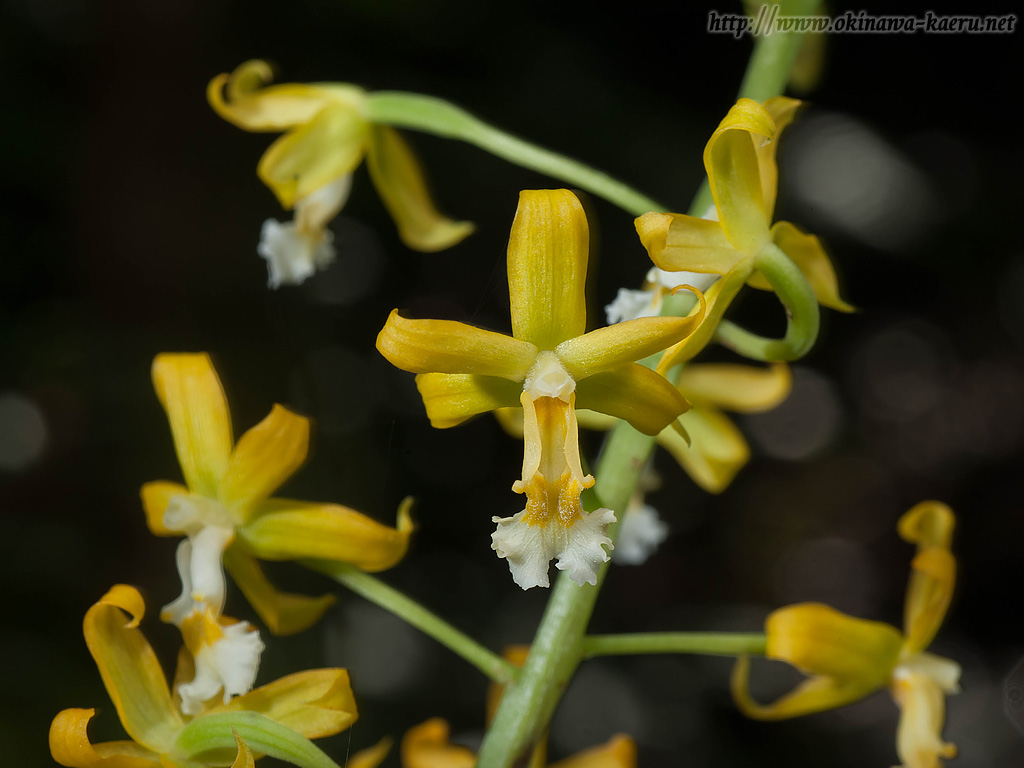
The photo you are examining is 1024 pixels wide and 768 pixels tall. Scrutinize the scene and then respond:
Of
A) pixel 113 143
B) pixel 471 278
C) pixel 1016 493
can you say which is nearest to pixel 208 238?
pixel 113 143

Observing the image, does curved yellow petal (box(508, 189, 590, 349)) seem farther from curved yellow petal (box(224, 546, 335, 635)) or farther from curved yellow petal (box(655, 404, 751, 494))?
curved yellow petal (box(655, 404, 751, 494))

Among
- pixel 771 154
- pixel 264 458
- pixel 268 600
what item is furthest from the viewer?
pixel 268 600

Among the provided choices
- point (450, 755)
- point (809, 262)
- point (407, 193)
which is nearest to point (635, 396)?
point (809, 262)

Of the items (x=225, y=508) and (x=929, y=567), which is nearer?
(x=225, y=508)

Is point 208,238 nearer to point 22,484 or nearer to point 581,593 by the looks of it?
point 22,484

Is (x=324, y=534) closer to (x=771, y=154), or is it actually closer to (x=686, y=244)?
(x=686, y=244)

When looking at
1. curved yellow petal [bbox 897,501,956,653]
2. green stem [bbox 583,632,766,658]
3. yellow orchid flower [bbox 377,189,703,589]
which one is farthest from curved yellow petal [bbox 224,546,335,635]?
curved yellow petal [bbox 897,501,956,653]
